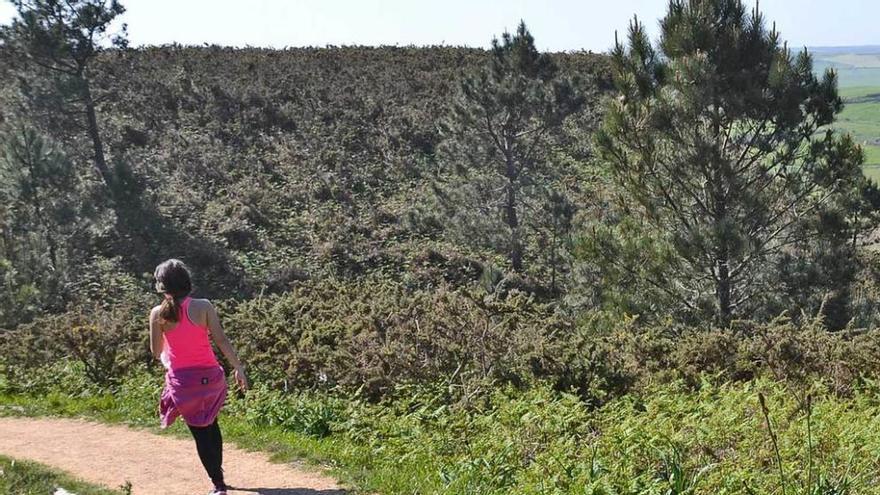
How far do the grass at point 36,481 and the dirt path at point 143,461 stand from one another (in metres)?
0.14

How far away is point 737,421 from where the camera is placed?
6480mm

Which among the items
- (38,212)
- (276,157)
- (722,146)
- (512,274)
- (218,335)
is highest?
(276,157)

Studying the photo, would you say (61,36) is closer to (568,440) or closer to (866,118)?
(568,440)

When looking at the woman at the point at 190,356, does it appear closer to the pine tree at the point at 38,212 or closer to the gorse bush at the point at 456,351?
the gorse bush at the point at 456,351

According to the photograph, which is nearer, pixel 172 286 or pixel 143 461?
pixel 172 286

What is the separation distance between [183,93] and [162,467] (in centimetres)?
3548

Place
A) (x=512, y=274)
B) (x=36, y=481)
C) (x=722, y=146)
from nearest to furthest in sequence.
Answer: (x=36, y=481) < (x=722, y=146) < (x=512, y=274)

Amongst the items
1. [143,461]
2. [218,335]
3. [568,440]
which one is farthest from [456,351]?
[218,335]

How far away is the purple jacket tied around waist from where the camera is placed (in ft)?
17.5

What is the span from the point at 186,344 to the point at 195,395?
38 centimetres

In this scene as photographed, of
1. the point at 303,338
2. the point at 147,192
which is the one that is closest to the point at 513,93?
the point at 147,192

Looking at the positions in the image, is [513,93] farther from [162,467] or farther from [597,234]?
[162,467]

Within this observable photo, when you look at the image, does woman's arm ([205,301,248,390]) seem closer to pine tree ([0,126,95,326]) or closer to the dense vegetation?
the dense vegetation

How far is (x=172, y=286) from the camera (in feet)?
16.9
